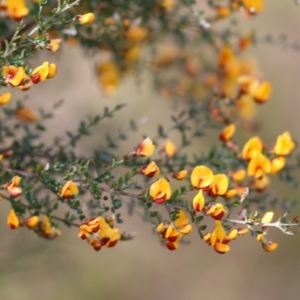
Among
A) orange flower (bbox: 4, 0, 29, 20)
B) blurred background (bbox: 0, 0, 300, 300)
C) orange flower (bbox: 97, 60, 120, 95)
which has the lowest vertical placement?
blurred background (bbox: 0, 0, 300, 300)

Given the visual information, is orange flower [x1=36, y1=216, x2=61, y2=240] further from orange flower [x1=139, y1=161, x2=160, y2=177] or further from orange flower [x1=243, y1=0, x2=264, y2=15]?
orange flower [x1=243, y1=0, x2=264, y2=15]

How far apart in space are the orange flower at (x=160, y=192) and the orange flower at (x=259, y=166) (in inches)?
7.9

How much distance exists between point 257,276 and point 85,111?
3.14 feet

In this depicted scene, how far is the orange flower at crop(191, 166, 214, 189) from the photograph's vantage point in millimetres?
612

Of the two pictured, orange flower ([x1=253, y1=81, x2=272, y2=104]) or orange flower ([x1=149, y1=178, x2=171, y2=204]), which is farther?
orange flower ([x1=253, y1=81, x2=272, y2=104])

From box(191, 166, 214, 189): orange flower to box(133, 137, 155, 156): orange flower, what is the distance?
76 mm

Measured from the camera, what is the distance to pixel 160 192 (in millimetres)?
601

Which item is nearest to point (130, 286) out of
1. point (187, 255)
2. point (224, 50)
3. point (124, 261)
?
point (124, 261)

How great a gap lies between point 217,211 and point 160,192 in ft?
0.23

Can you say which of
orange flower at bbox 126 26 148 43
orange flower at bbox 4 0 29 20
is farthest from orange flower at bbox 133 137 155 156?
orange flower at bbox 126 26 148 43

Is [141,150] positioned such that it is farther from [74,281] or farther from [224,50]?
[74,281]

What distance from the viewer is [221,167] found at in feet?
2.63

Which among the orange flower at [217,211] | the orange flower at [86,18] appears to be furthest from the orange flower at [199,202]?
the orange flower at [86,18]

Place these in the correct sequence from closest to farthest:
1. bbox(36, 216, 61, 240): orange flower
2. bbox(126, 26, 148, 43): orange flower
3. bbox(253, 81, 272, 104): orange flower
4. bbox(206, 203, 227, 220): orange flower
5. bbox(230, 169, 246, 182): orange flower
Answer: bbox(206, 203, 227, 220): orange flower
bbox(36, 216, 61, 240): orange flower
bbox(230, 169, 246, 182): orange flower
bbox(253, 81, 272, 104): orange flower
bbox(126, 26, 148, 43): orange flower
